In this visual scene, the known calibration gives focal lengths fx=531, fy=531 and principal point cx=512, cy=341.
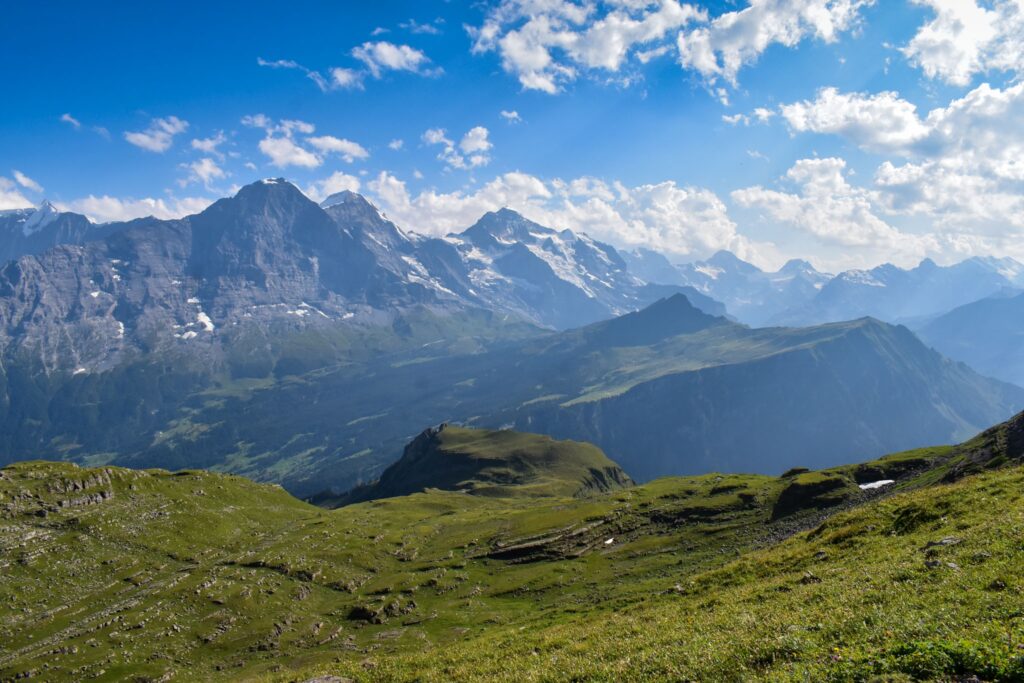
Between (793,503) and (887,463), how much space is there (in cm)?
2295

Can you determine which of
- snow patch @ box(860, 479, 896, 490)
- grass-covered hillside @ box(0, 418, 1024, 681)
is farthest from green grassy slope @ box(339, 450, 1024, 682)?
snow patch @ box(860, 479, 896, 490)

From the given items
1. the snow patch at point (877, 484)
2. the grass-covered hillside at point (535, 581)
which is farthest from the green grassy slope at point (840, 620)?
the snow patch at point (877, 484)

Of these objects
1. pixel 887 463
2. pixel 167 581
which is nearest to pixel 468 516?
pixel 167 581

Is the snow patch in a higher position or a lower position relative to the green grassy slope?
lower

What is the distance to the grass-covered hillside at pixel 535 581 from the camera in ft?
71.1

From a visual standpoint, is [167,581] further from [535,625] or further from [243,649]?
[535,625]

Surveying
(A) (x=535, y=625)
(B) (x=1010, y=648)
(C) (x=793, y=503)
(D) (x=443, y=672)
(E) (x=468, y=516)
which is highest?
(B) (x=1010, y=648)

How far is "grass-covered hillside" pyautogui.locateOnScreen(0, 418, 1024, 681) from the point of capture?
853 inches

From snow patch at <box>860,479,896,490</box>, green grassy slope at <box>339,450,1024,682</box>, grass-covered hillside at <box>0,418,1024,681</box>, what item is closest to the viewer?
green grassy slope at <box>339,450,1024,682</box>

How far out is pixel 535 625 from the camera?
50.3 meters

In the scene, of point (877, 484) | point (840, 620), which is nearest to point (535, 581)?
point (877, 484)

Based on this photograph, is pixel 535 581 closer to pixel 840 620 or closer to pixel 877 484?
pixel 877 484

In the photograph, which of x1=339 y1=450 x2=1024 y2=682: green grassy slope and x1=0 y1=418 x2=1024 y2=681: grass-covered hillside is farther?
x1=0 y1=418 x2=1024 y2=681: grass-covered hillside

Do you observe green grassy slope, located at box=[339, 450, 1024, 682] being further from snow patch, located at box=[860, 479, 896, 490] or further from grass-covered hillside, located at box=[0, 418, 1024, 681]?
snow patch, located at box=[860, 479, 896, 490]
